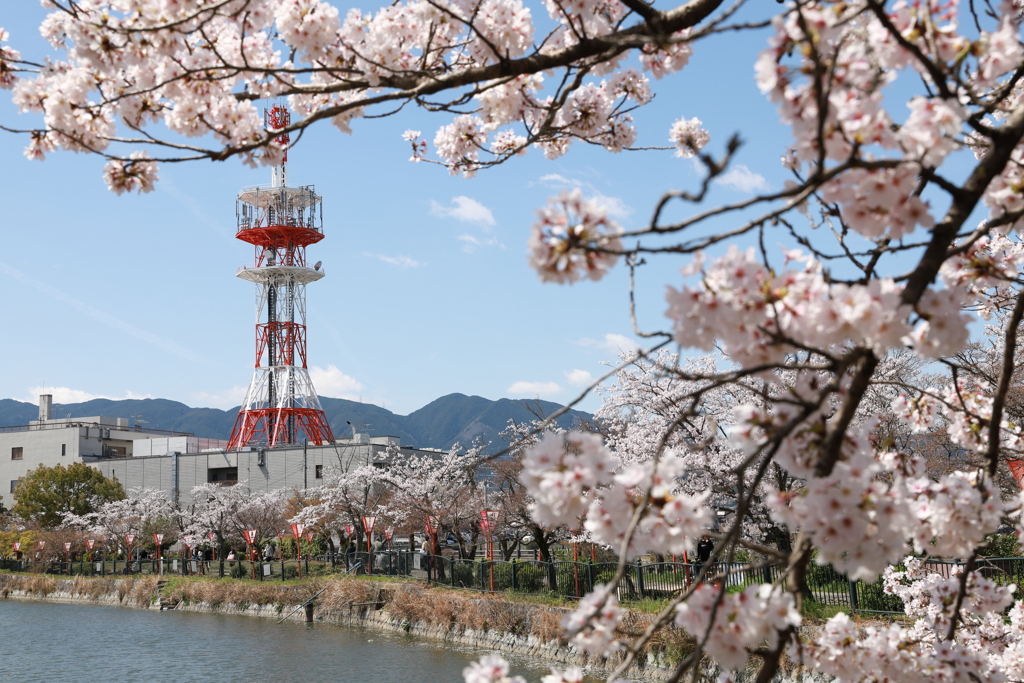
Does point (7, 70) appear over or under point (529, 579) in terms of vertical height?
over

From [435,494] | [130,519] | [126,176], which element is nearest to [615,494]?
[126,176]

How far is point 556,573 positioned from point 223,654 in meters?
7.57

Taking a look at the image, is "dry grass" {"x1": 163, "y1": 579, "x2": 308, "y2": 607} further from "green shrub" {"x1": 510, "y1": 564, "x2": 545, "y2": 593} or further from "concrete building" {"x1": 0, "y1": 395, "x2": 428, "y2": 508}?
"concrete building" {"x1": 0, "y1": 395, "x2": 428, "y2": 508}

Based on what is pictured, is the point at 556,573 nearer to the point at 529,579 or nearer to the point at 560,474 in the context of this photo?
the point at 529,579

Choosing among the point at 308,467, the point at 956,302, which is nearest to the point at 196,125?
the point at 956,302

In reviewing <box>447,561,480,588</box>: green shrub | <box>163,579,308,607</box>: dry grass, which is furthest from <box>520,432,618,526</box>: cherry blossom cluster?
<box>163,579,308,607</box>: dry grass

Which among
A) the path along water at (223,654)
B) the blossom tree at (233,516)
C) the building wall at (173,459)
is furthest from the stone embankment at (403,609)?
the building wall at (173,459)

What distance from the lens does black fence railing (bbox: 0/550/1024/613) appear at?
1109cm

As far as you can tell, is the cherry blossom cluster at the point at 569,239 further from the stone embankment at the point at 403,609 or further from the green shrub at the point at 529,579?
the green shrub at the point at 529,579

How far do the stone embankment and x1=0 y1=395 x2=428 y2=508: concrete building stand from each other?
10.0 m

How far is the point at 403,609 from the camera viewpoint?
63.3 feet

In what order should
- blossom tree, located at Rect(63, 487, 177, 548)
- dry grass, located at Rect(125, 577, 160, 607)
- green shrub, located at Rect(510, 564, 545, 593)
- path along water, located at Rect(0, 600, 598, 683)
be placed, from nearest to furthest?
1. path along water, located at Rect(0, 600, 598, 683)
2. green shrub, located at Rect(510, 564, 545, 593)
3. dry grass, located at Rect(125, 577, 160, 607)
4. blossom tree, located at Rect(63, 487, 177, 548)

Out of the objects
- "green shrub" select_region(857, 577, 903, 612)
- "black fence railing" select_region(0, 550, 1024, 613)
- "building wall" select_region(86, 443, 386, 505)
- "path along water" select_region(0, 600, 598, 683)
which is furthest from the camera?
"building wall" select_region(86, 443, 386, 505)

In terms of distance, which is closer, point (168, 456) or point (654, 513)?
point (654, 513)
